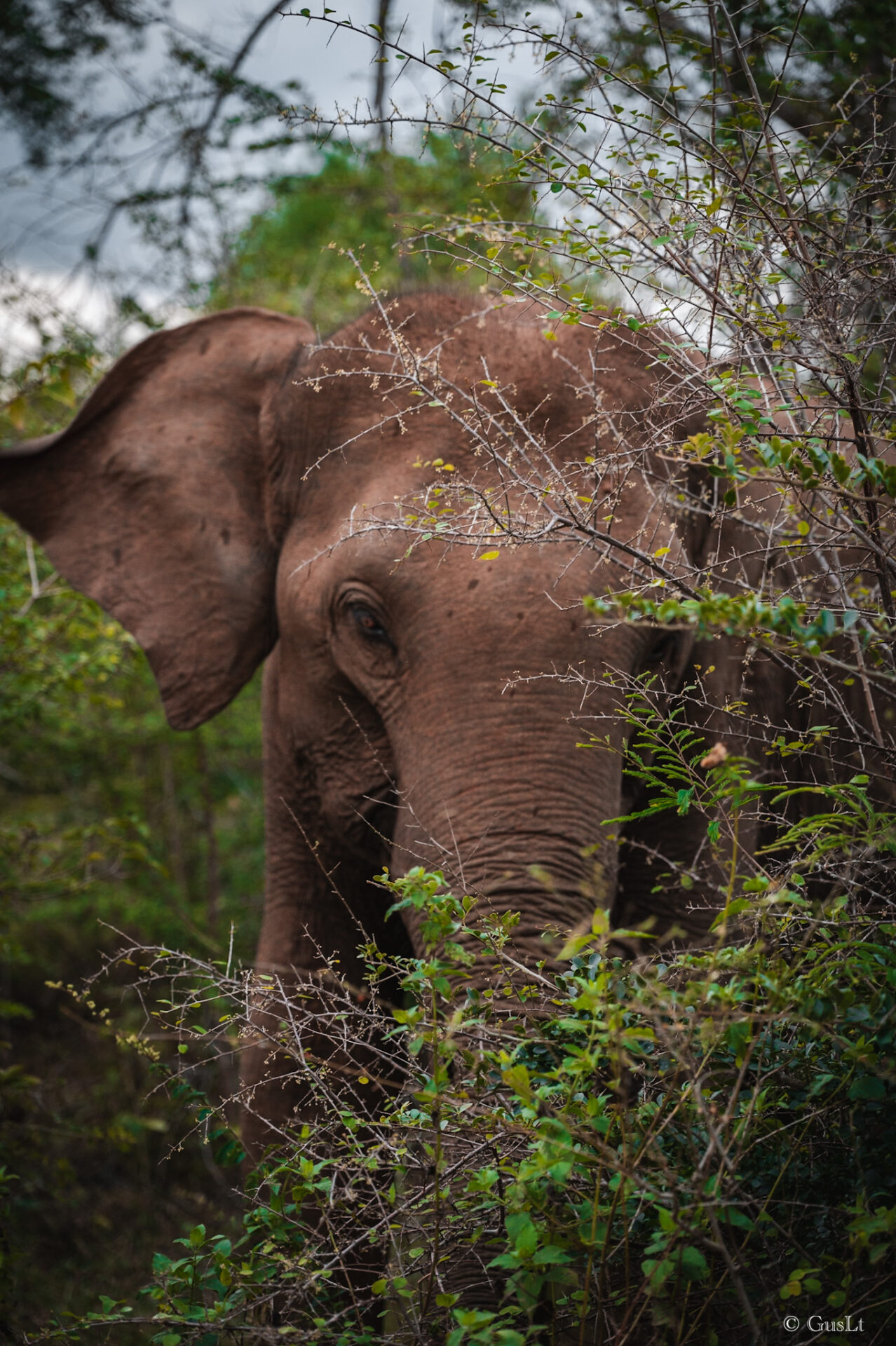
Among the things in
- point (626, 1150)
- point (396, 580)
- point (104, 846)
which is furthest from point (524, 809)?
point (104, 846)

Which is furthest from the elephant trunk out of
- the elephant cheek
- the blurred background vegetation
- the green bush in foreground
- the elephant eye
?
the blurred background vegetation

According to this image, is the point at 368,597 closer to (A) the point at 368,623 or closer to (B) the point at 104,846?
(A) the point at 368,623

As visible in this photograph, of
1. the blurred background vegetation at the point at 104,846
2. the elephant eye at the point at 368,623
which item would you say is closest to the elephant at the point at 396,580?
the elephant eye at the point at 368,623

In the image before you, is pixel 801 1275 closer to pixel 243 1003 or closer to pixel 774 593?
pixel 243 1003

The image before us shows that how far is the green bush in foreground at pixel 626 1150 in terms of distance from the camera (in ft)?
5.66

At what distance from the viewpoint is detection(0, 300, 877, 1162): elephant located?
2.97 m

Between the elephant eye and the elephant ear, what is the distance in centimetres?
63

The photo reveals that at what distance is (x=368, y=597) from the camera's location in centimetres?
350

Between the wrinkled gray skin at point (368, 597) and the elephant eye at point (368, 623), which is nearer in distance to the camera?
the wrinkled gray skin at point (368, 597)

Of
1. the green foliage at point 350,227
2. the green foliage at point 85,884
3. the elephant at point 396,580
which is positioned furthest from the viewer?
the green foliage at point 350,227

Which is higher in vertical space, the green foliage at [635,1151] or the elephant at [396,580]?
the elephant at [396,580]

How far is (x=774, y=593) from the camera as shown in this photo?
8.14 ft

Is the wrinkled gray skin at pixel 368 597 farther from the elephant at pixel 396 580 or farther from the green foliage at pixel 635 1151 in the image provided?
the green foliage at pixel 635 1151

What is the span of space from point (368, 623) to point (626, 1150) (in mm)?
2061
